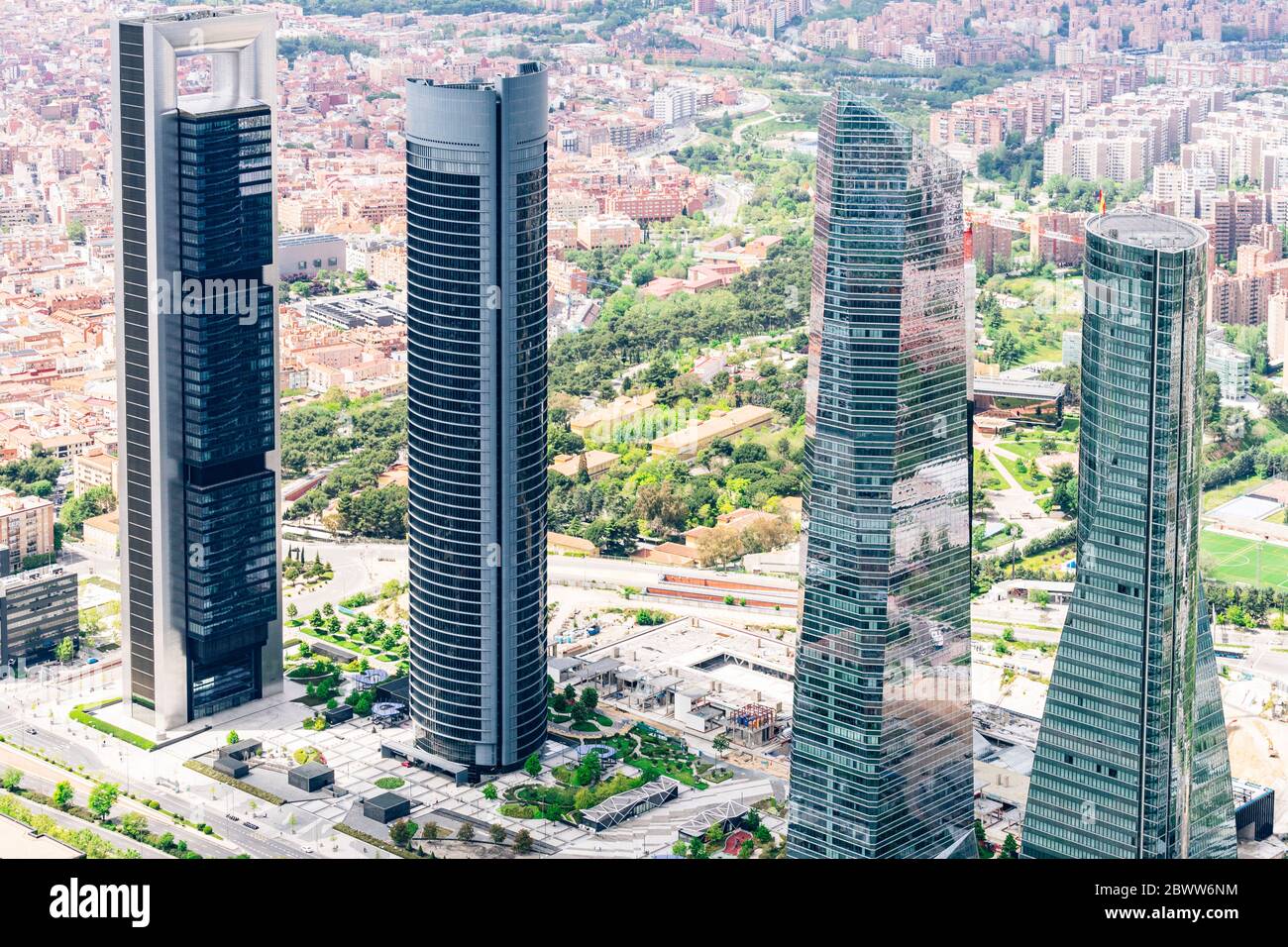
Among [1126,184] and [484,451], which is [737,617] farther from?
[1126,184]

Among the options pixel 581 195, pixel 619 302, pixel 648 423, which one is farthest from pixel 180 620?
pixel 581 195

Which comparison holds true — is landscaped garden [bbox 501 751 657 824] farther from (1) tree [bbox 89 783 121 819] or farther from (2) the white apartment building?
(2) the white apartment building

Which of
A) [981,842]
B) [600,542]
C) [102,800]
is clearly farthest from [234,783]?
[600,542]

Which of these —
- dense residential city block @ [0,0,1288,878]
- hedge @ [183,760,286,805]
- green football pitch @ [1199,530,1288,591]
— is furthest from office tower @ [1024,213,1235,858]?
green football pitch @ [1199,530,1288,591]

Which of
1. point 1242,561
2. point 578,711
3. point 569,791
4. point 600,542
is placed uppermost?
point 600,542

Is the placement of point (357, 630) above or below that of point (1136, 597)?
below

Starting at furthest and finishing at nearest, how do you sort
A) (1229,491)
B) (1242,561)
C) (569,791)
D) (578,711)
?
(1229,491)
(1242,561)
(578,711)
(569,791)

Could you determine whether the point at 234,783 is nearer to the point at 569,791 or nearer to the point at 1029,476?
the point at 569,791
